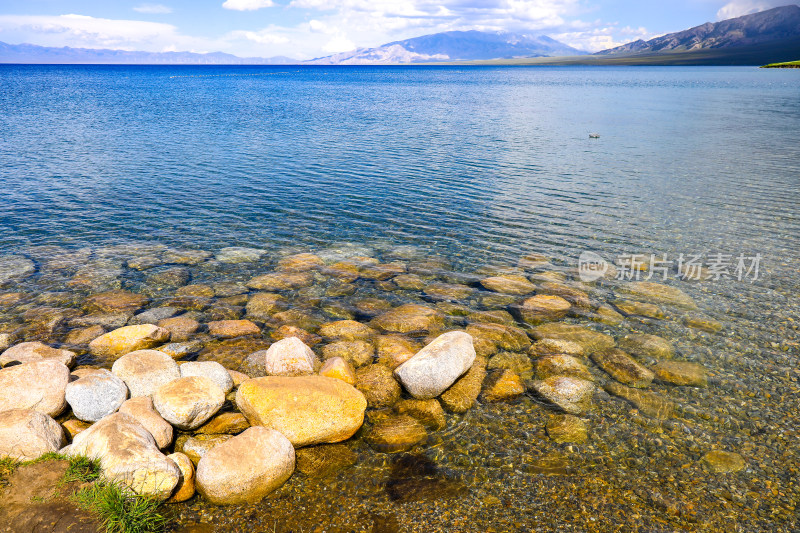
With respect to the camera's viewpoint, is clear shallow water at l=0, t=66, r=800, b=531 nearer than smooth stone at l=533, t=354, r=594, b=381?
Yes

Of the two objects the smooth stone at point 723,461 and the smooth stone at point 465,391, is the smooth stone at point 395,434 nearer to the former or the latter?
the smooth stone at point 465,391

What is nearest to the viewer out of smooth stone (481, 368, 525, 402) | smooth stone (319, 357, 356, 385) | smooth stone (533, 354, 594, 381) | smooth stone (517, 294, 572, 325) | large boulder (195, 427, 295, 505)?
large boulder (195, 427, 295, 505)

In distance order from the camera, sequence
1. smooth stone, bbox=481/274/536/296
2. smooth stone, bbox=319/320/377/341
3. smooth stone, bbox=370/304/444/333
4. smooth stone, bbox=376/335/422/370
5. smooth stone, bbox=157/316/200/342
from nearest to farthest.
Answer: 1. smooth stone, bbox=376/335/422/370
2. smooth stone, bbox=157/316/200/342
3. smooth stone, bbox=319/320/377/341
4. smooth stone, bbox=370/304/444/333
5. smooth stone, bbox=481/274/536/296

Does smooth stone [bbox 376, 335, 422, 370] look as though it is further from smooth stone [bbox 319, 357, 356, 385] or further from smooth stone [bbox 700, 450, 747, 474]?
smooth stone [bbox 700, 450, 747, 474]

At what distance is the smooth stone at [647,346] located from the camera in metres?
11.4

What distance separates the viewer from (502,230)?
20.0 metres

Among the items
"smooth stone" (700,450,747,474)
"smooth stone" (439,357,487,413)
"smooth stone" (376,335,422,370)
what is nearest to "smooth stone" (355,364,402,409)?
"smooth stone" (376,335,422,370)

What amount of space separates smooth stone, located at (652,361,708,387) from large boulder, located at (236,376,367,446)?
6870 mm

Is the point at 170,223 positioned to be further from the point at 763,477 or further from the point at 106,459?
the point at 763,477

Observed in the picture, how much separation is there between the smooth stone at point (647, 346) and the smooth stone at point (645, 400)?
5.37 feet

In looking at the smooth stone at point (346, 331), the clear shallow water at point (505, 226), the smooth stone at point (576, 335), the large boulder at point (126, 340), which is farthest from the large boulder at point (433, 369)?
the large boulder at point (126, 340)

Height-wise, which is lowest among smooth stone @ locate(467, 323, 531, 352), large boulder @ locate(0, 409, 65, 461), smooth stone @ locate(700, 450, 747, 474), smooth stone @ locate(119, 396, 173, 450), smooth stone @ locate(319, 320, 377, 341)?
Result: smooth stone @ locate(700, 450, 747, 474)

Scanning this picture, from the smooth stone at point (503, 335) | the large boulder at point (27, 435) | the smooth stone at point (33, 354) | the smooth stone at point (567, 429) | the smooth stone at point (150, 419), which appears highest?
the large boulder at point (27, 435)

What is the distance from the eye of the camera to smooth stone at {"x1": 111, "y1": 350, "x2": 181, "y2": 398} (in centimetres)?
908
